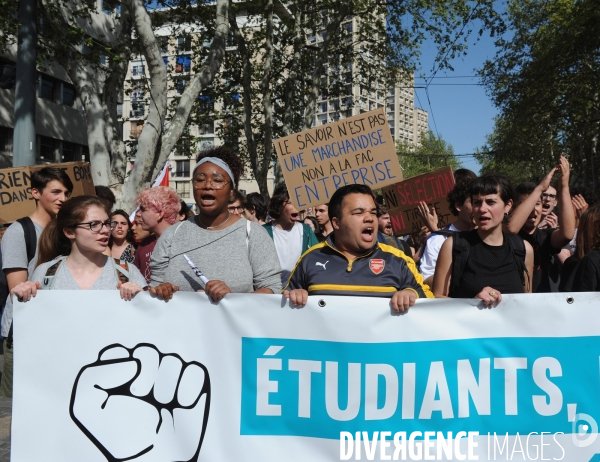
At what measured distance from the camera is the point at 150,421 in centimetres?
321

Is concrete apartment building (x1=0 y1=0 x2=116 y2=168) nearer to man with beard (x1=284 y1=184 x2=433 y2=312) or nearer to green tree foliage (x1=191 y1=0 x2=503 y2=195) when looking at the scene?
green tree foliage (x1=191 y1=0 x2=503 y2=195)

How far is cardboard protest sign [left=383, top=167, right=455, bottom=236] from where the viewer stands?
6461 mm

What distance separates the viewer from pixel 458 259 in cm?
348

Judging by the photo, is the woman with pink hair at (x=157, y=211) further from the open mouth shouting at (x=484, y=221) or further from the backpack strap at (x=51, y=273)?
the open mouth shouting at (x=484, y=221)

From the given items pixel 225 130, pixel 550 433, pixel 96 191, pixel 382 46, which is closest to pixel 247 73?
pixel 382 46

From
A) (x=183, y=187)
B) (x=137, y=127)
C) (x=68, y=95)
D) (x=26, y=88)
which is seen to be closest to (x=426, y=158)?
(x=183, y=187)

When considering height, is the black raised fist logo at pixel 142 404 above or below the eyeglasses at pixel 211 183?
below

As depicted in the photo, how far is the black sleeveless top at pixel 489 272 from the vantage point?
3.40m

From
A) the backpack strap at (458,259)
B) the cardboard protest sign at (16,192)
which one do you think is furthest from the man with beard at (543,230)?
the cardboard protest sign at (16,192)

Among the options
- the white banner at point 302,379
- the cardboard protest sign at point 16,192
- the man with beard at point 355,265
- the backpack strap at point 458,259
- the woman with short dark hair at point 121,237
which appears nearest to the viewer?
the white banner at point 302,379

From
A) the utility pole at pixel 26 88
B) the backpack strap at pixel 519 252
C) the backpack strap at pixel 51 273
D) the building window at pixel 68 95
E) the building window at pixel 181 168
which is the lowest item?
the backpack strap at pixel 51 273

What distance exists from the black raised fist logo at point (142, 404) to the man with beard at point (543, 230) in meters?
2.28

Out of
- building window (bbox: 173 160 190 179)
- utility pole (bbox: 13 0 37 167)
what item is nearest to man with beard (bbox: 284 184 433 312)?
utility pole (bbox: 13 0 37 167)

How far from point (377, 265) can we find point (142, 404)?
4.35 ft
